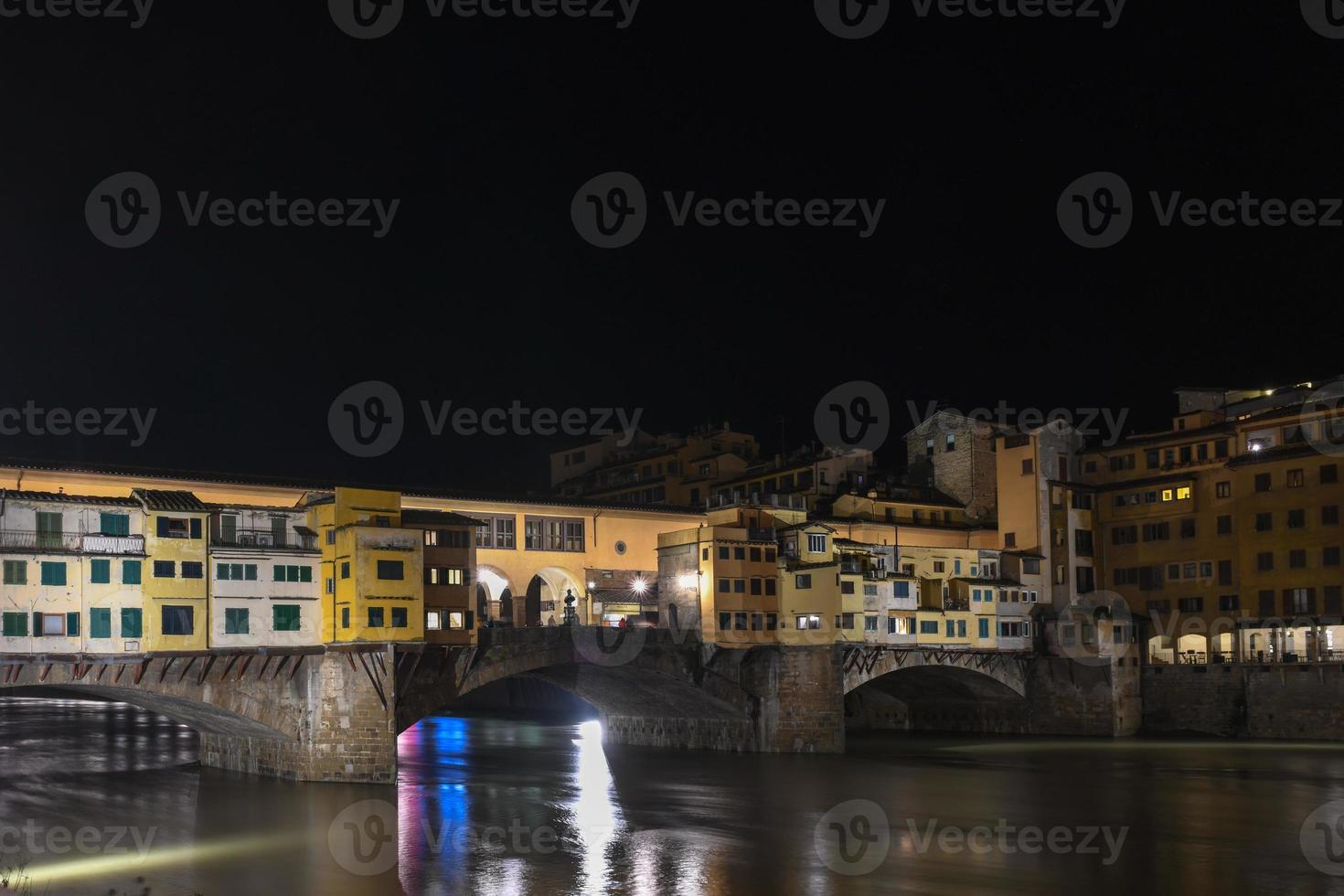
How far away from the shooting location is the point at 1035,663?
78.6 meters

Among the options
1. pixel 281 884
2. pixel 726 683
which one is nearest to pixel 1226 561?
pixel 726 683

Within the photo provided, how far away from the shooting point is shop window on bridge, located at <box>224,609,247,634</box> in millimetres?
51531

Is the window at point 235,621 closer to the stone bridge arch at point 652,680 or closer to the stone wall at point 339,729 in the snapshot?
the stone wall at point 339,729

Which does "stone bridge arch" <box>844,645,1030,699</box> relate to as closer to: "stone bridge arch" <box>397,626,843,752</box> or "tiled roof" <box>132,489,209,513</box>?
"stone bridge arch" <box>397,626,843,752</box>

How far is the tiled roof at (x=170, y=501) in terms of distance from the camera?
166ft

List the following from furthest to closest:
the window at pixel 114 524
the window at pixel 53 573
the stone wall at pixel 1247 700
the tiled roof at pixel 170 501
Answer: the stone wall at pixel 1247 700
the tiled roof at pixel 170 501
the window at pixel 114 524
the window at pixel 53 573

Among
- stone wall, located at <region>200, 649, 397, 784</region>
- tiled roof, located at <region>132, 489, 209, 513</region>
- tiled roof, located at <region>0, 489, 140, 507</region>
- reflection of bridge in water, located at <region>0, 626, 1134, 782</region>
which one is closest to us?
tiled roof, located at <region>0, 489, 140, 507</region>

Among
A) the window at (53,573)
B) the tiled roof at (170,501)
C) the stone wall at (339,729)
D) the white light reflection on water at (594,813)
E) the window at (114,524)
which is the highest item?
the tiled roof at (170,501)

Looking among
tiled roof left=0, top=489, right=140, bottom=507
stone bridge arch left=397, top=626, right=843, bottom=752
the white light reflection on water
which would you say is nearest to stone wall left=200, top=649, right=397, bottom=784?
stone bridge arch left=397, top=626, right=843, bottom=752

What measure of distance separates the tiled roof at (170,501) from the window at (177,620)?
380 centimetres

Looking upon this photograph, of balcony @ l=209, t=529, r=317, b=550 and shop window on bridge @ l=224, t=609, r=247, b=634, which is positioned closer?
shop window on bridge @ l=224, t=609, r=247, b=634

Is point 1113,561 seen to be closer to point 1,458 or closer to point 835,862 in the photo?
point 835,862

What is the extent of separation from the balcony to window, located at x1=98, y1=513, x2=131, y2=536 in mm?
3211

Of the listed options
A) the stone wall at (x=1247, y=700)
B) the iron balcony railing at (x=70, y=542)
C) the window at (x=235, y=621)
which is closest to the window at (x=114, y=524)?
the iron balcony railing at (x=70, y=542)
